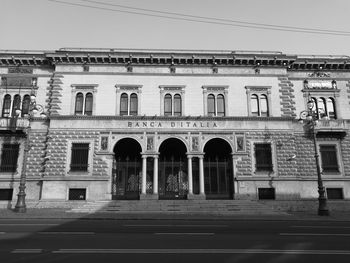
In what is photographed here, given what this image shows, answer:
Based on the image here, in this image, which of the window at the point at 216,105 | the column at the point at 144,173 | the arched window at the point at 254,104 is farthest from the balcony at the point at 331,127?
the column at the point at 144,173

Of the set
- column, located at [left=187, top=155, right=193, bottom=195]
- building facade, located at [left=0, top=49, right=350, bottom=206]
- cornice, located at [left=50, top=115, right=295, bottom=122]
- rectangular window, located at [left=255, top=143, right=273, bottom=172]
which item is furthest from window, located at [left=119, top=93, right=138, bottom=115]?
rectangular window, located at [left=255, top=143, right=273, bottom=172]

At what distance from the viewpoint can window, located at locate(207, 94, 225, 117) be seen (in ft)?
99.3

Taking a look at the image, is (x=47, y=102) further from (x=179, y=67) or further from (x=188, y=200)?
(x=188, y=200)

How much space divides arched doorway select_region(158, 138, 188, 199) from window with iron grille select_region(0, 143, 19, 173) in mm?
13447

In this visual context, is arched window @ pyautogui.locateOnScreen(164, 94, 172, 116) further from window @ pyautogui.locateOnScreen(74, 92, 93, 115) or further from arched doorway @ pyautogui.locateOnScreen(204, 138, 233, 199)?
window @ pyautogui.locateOnScreen(74, 92, 93, 115)

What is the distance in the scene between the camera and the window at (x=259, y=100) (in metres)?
30.3

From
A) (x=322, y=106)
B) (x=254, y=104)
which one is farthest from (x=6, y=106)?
(x=322, y=106)

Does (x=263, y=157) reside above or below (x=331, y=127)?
below

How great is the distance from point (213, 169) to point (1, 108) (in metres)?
21.3

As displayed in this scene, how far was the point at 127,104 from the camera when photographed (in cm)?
3022

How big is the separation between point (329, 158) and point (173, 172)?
15.1m

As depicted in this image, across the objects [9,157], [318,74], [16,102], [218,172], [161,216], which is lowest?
[161,216]

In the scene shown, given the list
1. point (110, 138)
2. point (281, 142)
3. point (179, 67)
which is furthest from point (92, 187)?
point (281, 142)

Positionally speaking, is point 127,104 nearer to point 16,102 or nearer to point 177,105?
point 177,105
